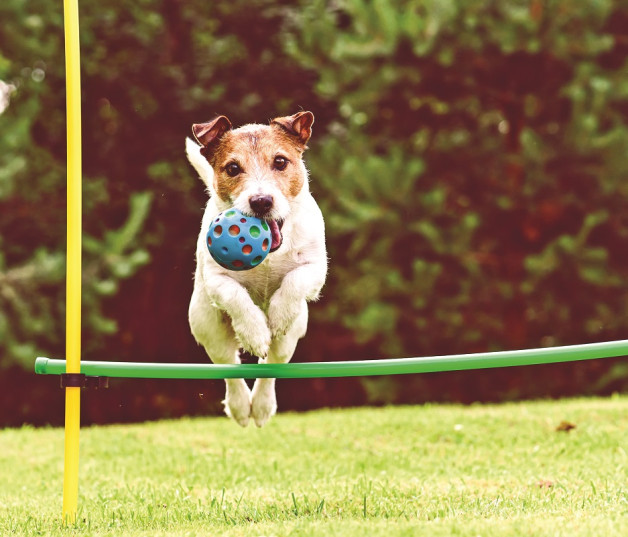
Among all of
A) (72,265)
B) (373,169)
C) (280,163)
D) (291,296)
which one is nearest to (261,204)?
(280,163)

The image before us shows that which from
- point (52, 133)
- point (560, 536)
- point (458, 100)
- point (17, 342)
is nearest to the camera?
point (560, 536)

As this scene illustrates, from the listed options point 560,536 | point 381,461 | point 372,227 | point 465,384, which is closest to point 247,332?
point 560,536

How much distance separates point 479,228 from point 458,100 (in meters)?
1.61

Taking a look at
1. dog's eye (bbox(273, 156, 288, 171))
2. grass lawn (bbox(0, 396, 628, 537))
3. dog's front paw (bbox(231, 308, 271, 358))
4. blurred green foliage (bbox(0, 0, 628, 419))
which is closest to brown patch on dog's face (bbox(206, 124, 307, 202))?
dog's eye (bbox(273, 156, 288, 171))

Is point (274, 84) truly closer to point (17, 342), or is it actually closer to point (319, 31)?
point (319, 31)

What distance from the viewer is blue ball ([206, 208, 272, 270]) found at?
148 inches

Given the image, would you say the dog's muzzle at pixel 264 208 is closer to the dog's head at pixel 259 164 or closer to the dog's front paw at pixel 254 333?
the dog's head at pixel 259 164

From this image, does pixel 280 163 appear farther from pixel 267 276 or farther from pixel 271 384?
pixel 271 384

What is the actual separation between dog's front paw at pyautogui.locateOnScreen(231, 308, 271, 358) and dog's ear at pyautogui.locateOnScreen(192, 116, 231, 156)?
82 cm

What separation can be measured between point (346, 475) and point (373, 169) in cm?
496

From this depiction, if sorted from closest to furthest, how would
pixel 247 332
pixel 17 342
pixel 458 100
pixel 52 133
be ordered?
pixel 247 332, pixel 17 342, pixel 458 100, pixel 52 133

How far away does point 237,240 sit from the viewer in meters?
3.75

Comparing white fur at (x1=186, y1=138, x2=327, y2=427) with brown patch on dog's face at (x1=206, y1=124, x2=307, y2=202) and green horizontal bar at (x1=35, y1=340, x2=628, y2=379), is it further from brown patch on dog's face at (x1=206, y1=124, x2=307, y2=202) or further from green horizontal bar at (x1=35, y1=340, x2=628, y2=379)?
green horizontal bar at (x1=35, y1=340, x2=628, y2=379)

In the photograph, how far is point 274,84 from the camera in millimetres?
11773
